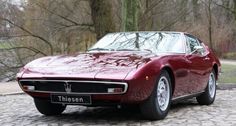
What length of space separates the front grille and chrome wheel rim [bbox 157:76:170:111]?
0.93 metres

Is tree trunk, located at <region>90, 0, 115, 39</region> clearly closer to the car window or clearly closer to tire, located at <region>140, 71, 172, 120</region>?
the car window

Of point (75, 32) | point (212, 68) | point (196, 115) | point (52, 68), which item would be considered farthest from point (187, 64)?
point (75, 32)

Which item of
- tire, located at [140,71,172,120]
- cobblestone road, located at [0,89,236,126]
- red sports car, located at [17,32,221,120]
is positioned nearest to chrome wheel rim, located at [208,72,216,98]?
cobblestone road, located at [0,89,236,126]

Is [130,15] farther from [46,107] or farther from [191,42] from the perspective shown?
[46,107]

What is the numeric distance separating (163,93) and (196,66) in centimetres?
148

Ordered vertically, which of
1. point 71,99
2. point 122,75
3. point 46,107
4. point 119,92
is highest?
point 122,75

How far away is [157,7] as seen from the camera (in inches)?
993

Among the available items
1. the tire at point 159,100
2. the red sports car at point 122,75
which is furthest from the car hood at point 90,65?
the tire at point 159,100

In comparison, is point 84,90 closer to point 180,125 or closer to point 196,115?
point 180,125

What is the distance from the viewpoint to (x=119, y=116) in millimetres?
8148

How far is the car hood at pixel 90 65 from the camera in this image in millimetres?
6953

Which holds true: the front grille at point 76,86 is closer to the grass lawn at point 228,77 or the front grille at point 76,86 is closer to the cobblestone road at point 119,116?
the cobblestone road at point 119,116

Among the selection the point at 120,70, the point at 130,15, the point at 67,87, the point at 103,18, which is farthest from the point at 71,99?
the point at 103,18

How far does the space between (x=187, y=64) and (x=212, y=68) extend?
1655mm
